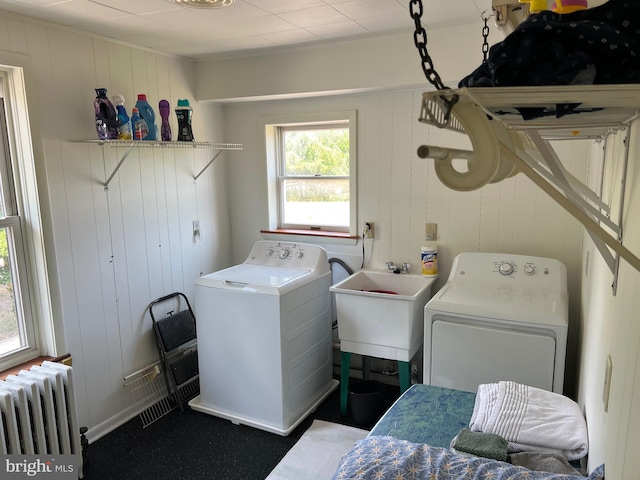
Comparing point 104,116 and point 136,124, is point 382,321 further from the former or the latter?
point 104,116

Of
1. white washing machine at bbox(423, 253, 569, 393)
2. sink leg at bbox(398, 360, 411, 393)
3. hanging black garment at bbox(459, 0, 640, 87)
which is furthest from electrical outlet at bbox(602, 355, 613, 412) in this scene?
sink leg at bbox(398, 360, 411, 393)

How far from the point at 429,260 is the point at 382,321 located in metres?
0.54

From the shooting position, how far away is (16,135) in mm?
2424

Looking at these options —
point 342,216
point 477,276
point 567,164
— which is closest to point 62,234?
point 342,216

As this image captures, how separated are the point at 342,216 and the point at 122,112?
1601mm

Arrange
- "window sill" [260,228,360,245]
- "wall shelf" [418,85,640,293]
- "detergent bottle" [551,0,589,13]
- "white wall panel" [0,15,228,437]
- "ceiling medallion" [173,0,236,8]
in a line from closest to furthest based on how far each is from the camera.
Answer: "wall shelf" [418,85,640,293], "detergent bottle" [551,0,589,13], "ceiling medallion" [173,0,236,8], "white wall panel" [0,15,228,437], "window sill" [260,228,360,245]

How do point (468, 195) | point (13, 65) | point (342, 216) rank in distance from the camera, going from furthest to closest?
1. point (342, 216)
2. point (468, 195)
3. point (13, 65)

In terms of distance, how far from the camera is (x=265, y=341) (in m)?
2.78

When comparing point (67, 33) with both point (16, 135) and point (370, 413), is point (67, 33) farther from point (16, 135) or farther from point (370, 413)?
point (370, 413)

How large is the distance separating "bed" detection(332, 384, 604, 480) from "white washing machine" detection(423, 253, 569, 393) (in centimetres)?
45

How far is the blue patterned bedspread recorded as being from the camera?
51.2 inches

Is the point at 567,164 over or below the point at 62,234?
over

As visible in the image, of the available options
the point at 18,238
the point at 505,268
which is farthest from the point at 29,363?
the point at 505,268

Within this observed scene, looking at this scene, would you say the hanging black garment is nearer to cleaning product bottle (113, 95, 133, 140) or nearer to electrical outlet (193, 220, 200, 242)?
cleaning product bottle (113, 95, 133, 140)
